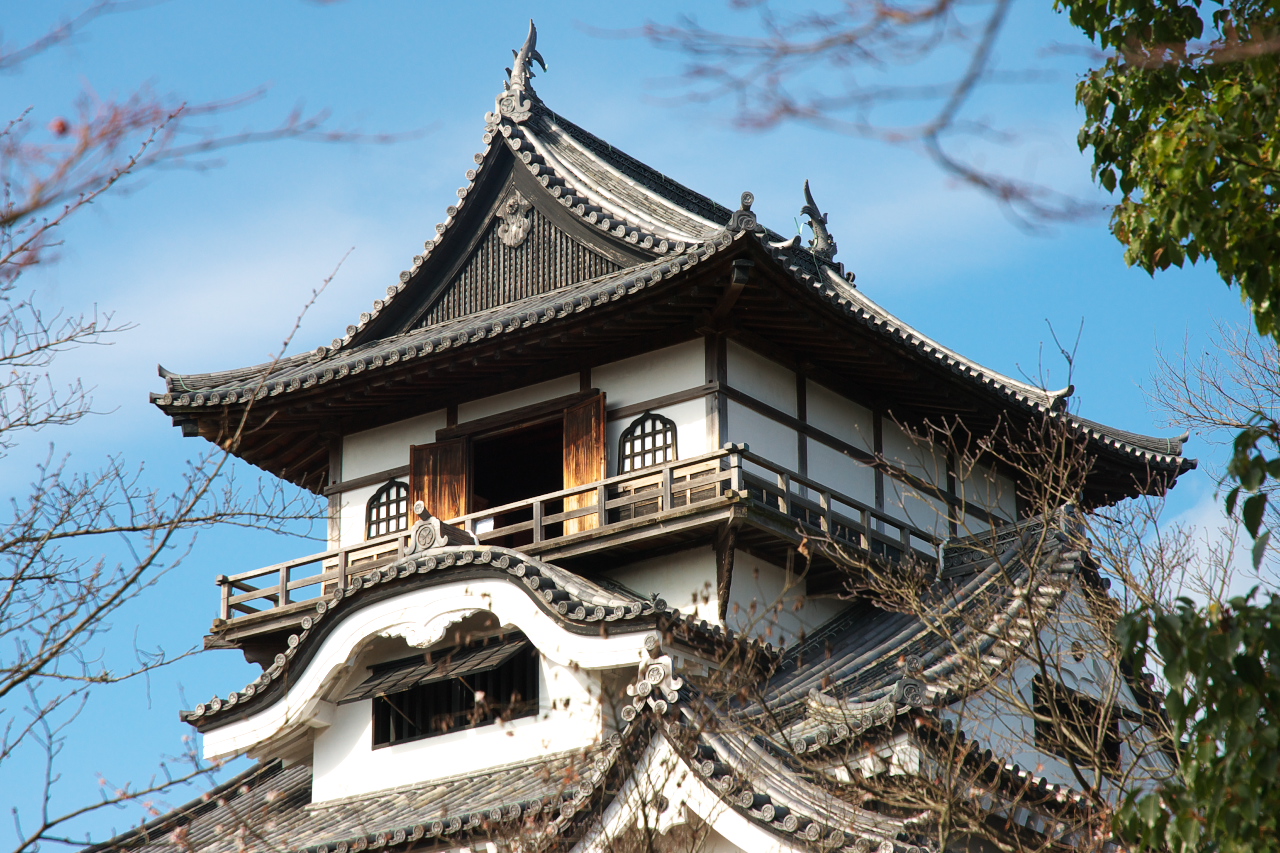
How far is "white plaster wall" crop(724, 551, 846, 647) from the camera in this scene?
16625mm

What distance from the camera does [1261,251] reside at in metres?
7.84

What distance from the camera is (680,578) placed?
16.9m

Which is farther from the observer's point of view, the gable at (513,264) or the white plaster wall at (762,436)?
the gable at (513,264)

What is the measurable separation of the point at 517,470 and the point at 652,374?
3.74 meters

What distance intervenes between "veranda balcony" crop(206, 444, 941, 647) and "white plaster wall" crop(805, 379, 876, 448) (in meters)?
0.77

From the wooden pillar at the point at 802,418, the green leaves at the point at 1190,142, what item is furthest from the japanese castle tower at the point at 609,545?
the green leaves at the point at 1190,142

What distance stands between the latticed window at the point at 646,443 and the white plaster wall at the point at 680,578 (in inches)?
44.6

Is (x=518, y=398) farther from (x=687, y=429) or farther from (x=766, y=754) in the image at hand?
(x=766, y=754)

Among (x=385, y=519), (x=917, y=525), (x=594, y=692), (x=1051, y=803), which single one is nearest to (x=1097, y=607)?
(x=1051, y=803)

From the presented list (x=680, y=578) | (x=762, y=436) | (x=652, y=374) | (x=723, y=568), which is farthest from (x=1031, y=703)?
(x=652, y=374)

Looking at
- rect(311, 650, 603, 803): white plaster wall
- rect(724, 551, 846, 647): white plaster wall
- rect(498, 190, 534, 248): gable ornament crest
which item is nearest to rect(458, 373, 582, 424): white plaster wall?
rect(498, 190, 534, 248): gable ornament crest

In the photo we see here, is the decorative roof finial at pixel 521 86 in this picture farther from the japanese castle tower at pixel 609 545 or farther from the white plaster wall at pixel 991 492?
the white plaster wall at pixel 991 492

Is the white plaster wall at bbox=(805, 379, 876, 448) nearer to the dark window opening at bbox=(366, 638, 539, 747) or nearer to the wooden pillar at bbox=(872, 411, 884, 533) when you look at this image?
the wooden pillar at bbox=(872, 411, 884, 533)

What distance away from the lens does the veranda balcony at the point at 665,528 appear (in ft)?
53.2
